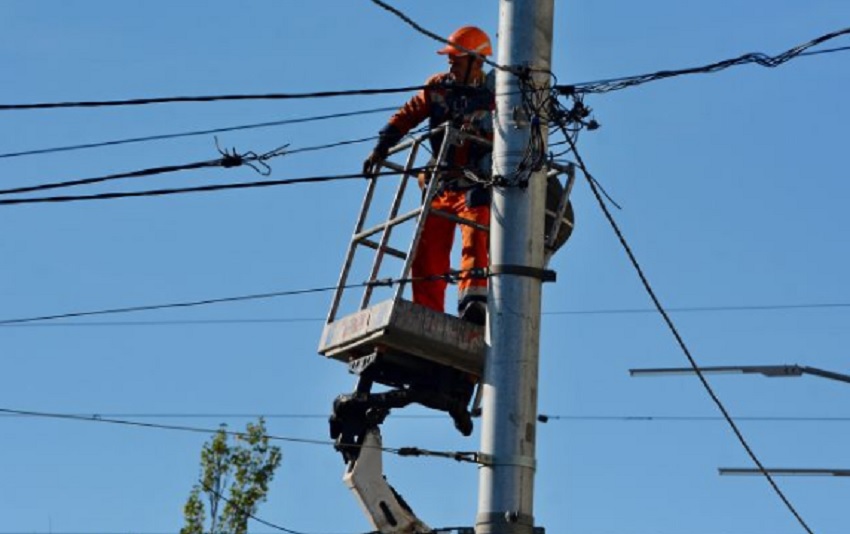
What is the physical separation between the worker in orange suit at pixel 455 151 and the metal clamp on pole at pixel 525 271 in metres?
0.74

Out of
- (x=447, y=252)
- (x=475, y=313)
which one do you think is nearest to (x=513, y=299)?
(x=475, y=313)

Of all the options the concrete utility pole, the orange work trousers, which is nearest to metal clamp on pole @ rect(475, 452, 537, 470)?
the concrete utility pole

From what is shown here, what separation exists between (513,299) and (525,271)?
0.20 meters

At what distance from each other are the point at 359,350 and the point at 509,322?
4.57 ft

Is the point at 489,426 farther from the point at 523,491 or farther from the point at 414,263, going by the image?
the point at 414,263

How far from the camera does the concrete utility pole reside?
1455cm

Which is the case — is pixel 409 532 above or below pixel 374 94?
below

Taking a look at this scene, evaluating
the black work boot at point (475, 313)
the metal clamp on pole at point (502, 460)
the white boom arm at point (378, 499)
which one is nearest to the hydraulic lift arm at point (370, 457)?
the white boom arm at point (378, 499)

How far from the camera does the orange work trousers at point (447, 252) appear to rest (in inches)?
615

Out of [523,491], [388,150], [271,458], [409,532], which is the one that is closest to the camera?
[523,491]

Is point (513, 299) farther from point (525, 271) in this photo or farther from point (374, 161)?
point (374, 161)

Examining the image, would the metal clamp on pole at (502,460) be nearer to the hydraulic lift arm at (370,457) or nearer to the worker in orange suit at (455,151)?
the hydraulic lift arm at (370,457)

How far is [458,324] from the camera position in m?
15.5

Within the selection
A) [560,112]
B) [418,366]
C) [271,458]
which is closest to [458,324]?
[418,366]
